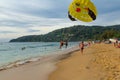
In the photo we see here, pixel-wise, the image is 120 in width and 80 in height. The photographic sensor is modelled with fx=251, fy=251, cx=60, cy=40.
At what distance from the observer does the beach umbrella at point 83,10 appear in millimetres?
11086

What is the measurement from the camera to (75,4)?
11414mm

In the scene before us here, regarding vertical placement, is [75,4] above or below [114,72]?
above

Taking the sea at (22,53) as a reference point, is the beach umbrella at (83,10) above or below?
above

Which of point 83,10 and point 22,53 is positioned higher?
point 83,10

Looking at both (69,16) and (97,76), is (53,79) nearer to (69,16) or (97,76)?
(97,76)

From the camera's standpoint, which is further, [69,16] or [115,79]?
[69,16]

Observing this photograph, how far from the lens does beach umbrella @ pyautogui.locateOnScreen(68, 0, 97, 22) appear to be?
1109 centimetres

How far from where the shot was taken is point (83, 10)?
1145 cm

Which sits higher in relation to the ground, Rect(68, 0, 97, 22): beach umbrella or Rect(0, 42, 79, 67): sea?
Rect(68, 0, 97, 22): beach umbrella

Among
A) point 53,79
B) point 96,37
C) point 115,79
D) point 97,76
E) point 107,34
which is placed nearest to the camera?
point 115,79

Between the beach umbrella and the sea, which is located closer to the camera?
the beach umbrella

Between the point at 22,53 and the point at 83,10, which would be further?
the point at 22,53

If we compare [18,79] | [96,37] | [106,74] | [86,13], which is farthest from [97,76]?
[96,37]

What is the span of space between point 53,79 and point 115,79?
9.92ft
